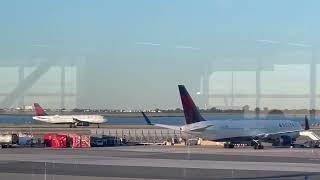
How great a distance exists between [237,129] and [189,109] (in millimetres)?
5736

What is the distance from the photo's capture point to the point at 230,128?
7169 centimetres

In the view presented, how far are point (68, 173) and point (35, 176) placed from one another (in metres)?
2.81

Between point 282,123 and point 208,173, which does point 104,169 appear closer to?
point 208,173

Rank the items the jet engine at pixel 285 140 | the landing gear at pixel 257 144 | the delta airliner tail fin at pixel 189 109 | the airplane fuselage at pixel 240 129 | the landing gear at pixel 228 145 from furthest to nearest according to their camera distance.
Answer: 1. the jet engine at pixel 285 140
2. the delta airliner tail fin at pixel 189 109
3. the landing gear at pixel 228 145
4. the airplane fuselage at pixel 240 129
5. the landing gear at pixel 257 144

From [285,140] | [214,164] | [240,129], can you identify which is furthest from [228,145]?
[214,164]

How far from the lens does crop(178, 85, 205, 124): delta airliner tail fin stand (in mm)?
73438

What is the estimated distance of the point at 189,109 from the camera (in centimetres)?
7375

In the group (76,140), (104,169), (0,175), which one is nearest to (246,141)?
(76,140)

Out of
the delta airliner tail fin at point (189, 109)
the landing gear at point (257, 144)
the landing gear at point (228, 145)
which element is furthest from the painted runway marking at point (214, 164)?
the delta airliner tail fin at point (189, 109)

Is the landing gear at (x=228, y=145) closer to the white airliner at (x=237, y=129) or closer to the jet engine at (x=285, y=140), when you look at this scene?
the white airliner at (x=237, y=129)

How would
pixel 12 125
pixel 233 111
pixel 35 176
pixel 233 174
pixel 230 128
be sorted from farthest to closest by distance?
pixel 12 125, pixel 230 128, pixel 233 111, pixel 233 174, pixel 35 176

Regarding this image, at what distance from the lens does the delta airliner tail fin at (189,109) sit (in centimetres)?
7344

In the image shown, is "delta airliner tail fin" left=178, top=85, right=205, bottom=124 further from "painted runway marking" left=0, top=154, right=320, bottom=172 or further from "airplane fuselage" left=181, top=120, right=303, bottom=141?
"painted runway marking" left=0, top=154, right=320, bottom=172

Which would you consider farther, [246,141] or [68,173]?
[246,141]
